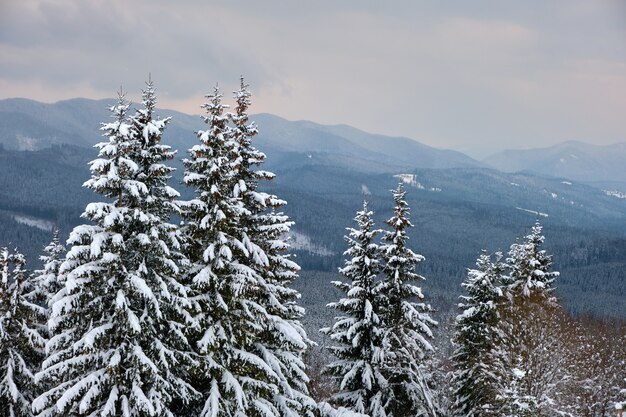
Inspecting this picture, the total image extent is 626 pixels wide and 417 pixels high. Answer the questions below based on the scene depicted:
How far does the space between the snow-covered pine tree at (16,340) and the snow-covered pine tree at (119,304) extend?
8166 mm

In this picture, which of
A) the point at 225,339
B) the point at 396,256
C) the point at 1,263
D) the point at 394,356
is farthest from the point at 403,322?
the point at 1,263

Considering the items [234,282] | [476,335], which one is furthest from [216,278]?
[476,335]

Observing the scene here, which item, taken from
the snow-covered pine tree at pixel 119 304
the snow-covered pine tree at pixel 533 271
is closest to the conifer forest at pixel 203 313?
the snow-covered pine tree at pixel 119 304

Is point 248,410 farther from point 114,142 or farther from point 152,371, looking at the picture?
point 114,142

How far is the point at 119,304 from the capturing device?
509 inches

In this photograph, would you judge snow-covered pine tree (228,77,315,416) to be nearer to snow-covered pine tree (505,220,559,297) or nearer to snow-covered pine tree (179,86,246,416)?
snow-covered pine tree (179,86,246,416)

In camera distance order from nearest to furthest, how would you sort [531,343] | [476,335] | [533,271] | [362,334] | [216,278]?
[216,278]
[362,334]
[531,343]
[476,335]
[533,271]

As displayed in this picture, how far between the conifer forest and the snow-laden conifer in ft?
0.18

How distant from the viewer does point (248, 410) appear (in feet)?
50.4

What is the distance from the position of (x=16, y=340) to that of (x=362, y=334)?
15.6 metres

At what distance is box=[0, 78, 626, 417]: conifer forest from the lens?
1337 centimetres

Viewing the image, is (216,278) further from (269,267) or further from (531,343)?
(531,343)

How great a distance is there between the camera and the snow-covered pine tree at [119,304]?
42.8ft

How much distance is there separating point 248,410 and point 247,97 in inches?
437
